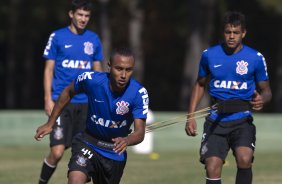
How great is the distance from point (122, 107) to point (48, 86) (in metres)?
2.99

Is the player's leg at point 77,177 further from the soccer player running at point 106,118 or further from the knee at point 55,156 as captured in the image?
the knee at point 55,156

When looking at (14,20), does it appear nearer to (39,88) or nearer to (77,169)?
(39,88)

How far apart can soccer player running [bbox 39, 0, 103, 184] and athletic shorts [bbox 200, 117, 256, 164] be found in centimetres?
226

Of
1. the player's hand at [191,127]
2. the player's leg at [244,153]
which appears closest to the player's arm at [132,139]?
the player's hand at [191,127]

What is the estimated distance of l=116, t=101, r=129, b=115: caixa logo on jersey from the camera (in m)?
9.91

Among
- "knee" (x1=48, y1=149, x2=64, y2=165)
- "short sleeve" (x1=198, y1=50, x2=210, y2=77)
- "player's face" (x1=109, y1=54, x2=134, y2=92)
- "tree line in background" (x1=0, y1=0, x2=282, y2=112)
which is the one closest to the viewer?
"player's face" (x1=109, y1=54, x2=134, y2=92)

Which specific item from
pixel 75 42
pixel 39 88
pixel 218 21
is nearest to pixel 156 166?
pixel 75 42

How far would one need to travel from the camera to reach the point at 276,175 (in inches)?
629

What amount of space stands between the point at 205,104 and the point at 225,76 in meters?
26.0

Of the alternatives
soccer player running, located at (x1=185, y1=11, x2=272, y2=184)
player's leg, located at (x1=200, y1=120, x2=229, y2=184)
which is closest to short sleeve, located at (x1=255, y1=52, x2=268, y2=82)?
soccer player running, located at (x1=185, y1=11, x2=272, y2=184)

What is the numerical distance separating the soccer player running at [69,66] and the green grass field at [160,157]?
1925 millimetres

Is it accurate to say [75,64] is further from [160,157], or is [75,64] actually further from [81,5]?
[160,157]

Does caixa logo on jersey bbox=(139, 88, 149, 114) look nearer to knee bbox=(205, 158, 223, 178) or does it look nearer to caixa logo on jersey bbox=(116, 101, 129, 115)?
caixa logo on jersey bbox=(116, 101, 129, 115)

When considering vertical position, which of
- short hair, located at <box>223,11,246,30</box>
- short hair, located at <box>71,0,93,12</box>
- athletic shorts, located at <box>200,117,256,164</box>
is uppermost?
short hair, located at <box>223,11,246,30</box>
